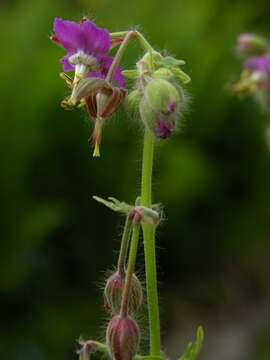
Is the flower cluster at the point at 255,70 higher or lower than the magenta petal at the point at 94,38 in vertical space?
higher

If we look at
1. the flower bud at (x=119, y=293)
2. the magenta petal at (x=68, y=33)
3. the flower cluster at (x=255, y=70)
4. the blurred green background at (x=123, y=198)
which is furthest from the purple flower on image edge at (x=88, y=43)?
the blurred green background at (x=123, y=198)

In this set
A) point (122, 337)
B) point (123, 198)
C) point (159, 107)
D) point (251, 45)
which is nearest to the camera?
point (159, 107)

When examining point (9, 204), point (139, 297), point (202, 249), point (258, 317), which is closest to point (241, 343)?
point (258, 317)

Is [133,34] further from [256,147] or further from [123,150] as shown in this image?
[256,147]

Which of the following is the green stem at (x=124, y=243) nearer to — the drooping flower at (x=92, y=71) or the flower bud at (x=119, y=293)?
the flower bud at (x=119, y=293)

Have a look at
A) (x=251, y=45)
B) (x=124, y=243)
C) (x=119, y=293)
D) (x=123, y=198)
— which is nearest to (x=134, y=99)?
(x=124, y=243)

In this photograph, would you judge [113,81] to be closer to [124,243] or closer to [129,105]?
[129,105]

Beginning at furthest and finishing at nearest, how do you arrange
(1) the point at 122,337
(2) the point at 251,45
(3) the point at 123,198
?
(3) the point at 123,198 < (2) the point at 251,45 < (1) the point at 122,337
